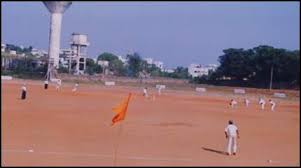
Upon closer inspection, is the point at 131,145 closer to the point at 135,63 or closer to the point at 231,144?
the point at 231,144

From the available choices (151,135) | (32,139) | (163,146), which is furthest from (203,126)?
(32,139)

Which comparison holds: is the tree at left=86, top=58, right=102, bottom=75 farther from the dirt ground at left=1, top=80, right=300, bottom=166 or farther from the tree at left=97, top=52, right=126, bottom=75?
the dirt ground at left=1, top=80, right=300, bottom=166

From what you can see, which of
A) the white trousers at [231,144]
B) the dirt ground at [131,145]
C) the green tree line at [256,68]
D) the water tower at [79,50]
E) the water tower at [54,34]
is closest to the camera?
the dirt ground at [131,145]

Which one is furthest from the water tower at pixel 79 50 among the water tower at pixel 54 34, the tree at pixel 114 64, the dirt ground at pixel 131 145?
the dirt ground at pixel 131 145

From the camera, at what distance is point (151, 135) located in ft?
56.7

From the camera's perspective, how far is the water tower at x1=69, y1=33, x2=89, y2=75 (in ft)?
267

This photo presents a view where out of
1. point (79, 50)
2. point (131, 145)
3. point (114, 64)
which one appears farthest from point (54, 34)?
point (131, 145)

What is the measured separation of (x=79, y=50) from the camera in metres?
81.9

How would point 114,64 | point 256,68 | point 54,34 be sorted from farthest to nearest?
1. point 114,64
2. point 54,34
3. point 256,68

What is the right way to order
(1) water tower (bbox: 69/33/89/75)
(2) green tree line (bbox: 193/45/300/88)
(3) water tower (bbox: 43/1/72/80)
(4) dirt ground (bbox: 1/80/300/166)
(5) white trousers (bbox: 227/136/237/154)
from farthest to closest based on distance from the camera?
(1) water tower (bbox: 69/33/89/75) < (3) water tower (bbox: 43/1/72/80) < (2) green tree line (bbox: 193/45/300/88) < (5) white trousers (bbox: 227/136/237/154) < (4) dirt ground (bbox: 1/80/300/166)

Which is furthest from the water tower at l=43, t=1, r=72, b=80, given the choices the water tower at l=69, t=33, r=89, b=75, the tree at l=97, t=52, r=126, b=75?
the tree at l=97, t=52, r=126, b=75

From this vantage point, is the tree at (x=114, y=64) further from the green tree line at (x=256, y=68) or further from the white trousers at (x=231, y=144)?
the white trousers at (x=231, y=144)

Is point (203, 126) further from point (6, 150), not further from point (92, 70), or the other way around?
point (92, 70)

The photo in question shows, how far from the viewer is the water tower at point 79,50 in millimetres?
81438
